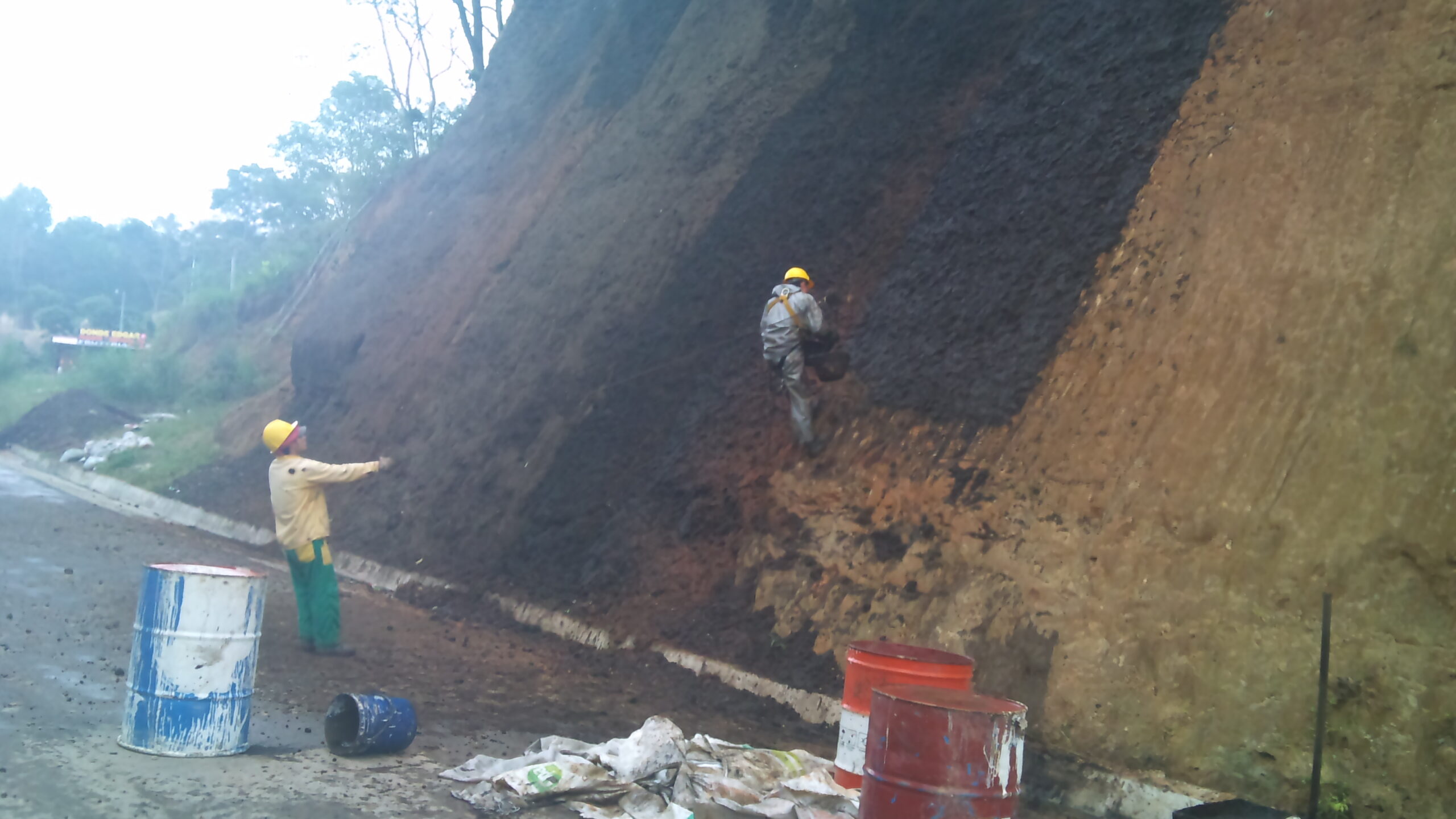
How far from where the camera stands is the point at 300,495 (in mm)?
8555

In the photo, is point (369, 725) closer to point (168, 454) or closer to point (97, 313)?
point (168, 454)

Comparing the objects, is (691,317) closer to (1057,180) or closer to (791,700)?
(1057,180)

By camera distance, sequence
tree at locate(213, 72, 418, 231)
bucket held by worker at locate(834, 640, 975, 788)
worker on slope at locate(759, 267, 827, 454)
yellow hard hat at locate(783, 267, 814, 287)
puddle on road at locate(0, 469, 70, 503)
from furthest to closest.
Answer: tree at locate(213, 72, 418, 231)
puddle on road at locate(0, 469, 70, 503)
yellow hard hat at locate(783, 267, 814, 287)
worker on slope at locate(759, 267, 827, 454)
bucket held by worker at locate(834, 640, 975, 788)

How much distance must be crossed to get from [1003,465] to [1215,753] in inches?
98.9

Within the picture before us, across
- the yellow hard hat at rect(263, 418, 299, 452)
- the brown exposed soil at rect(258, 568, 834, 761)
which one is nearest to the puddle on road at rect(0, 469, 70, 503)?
the brown exposed soil at rect(258, 568, 834, 761)

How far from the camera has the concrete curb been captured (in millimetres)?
5289

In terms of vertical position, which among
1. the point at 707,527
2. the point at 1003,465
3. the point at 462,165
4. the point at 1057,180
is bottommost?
the point at 707,527

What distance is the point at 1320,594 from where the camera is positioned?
5.22 meters

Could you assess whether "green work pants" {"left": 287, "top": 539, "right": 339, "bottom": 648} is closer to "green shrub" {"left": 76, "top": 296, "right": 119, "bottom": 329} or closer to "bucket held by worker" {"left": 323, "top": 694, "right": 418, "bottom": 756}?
"bucket held by worker" {"left": 323, "top": 694, "right": 418, "bottom": 756}

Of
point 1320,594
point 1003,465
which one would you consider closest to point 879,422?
point 1003,465

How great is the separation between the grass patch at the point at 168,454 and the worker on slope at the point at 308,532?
12.7m

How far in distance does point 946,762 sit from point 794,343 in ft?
18.2

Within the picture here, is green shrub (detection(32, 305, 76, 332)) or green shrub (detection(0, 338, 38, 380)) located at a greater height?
green shrub (detection(32, 305, 76, 332))

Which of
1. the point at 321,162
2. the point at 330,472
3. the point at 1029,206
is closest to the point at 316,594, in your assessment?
the point at 330,472
